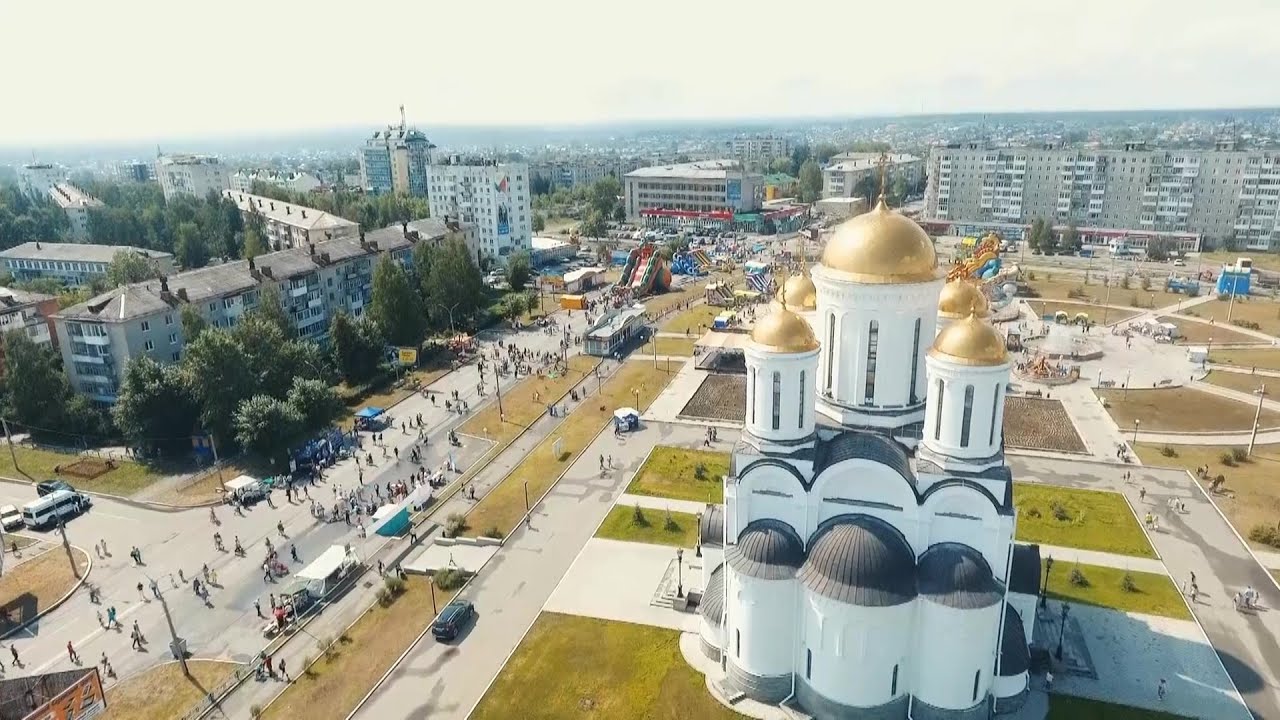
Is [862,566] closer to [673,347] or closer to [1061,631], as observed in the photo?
[1061,631]

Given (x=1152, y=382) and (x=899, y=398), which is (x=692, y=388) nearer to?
(x=899, y=398)

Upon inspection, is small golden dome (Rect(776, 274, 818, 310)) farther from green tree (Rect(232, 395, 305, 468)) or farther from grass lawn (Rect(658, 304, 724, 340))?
grass lawn (Rect(658, 304, 724, 340))

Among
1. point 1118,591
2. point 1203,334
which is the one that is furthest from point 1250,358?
point 1118,591

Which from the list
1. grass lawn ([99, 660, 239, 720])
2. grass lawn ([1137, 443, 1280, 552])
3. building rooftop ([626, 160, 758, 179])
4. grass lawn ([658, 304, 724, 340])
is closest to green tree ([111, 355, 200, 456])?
grass lawn ([99, 660, 239, 720])

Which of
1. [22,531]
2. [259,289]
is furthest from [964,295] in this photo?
[259,289]

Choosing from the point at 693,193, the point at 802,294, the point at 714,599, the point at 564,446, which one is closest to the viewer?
the point at 714,599
